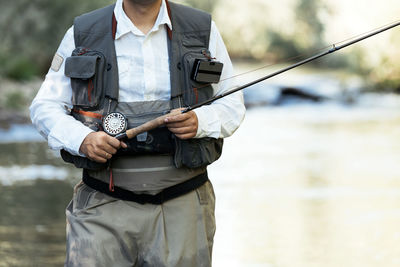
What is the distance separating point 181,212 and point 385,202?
20.9 feet

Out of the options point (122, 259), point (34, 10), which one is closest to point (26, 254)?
point (122, 259)

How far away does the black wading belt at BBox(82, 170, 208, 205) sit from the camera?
3.41 m

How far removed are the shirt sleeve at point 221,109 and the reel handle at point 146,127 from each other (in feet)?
0.37

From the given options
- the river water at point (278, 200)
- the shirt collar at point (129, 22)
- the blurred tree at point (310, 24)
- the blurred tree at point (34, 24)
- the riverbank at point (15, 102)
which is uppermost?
the blurred tree at point (310, 24)

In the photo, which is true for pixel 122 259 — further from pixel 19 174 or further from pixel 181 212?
pixel 19 174

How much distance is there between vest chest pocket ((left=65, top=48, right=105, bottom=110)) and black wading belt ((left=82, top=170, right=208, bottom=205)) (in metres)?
0.31

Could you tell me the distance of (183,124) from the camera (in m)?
3.29

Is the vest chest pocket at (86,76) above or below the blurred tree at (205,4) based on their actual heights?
below

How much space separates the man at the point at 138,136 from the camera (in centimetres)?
334

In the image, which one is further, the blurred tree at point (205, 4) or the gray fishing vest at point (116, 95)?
the blurred tree at point (205, 4)

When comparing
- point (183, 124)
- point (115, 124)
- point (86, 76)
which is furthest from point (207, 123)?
point (86, 76)

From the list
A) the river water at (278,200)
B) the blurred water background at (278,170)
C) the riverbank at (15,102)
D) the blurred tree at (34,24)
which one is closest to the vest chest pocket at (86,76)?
the blurred water background at (278,170)

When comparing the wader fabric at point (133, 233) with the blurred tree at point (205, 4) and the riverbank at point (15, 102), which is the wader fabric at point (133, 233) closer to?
the riverbank at point (15, 102)

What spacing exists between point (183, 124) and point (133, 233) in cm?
47
